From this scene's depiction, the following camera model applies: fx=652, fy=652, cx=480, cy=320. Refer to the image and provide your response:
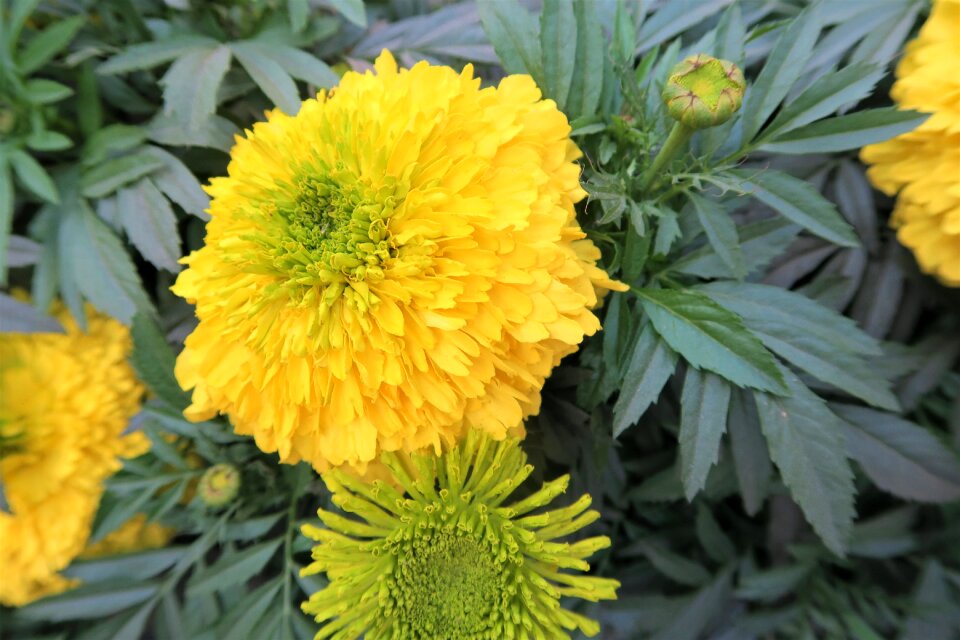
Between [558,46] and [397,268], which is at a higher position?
[558,46]

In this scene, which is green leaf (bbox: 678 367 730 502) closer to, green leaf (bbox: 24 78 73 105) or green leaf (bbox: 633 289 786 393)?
green leaf (bbox: 633 289 786 393)

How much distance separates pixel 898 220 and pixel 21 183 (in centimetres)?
104

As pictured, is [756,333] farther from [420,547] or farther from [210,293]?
[210,293]

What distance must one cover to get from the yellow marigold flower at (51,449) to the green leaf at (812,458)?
72 centimetres

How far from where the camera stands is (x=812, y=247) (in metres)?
0.75

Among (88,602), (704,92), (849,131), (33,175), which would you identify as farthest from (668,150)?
(88,602)

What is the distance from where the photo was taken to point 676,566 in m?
0.84

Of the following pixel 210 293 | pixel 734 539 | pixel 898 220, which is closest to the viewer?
pixel 210 293

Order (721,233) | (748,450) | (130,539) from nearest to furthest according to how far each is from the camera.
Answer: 1. (721,233)
2. (748,450)
3. (130,539)

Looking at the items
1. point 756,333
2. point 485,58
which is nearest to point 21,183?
point 485,58

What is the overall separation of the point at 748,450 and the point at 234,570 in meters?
0.57

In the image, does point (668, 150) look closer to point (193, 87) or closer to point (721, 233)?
point (721, 233)

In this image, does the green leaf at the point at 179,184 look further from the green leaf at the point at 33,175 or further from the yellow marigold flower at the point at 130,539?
the yellow marigold flower at the point at 130,539

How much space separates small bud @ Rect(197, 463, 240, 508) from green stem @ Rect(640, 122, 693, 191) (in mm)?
516
